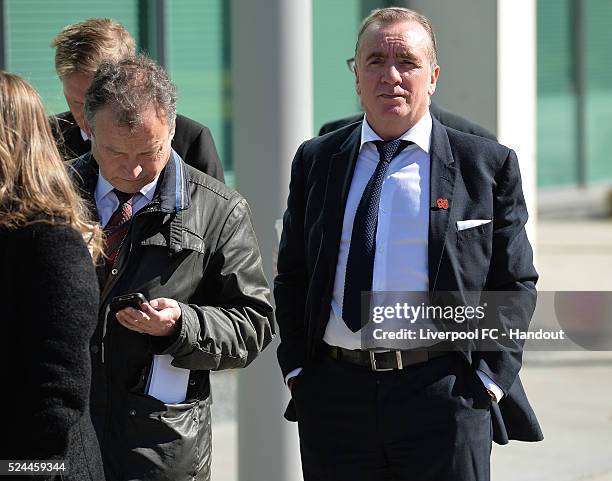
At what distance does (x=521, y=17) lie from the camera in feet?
27.1

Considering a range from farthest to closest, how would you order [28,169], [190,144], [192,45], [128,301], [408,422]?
[192,45] < [190,144] < [408,422] < [128,301] < [28,169]

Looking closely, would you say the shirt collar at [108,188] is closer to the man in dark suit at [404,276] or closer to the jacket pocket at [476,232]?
the man in dark suit at [404,276]

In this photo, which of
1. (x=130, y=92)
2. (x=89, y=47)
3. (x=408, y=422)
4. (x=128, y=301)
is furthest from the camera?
(x=89, y=47)

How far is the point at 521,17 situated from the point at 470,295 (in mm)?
A: 5102

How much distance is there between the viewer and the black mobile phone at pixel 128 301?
3.20 m

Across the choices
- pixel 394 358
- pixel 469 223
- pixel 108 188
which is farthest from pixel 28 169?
pixel 469 223

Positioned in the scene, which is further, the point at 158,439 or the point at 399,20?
the point at 399,20

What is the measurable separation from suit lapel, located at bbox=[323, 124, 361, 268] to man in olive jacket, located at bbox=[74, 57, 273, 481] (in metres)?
0.25

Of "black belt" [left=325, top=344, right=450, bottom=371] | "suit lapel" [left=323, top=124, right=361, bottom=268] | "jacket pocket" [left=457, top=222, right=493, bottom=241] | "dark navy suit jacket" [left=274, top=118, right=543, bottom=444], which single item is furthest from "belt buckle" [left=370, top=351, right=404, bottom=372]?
"jacket pocket" [left=457, top=222, right=493, bottom=241]

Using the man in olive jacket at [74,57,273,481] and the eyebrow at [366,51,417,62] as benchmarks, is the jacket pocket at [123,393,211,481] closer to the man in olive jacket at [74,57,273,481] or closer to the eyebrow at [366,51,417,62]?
the man in olive jacket at [74,57,273,481]

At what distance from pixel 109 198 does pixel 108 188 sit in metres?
0.03

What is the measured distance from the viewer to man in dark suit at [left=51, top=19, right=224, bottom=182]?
4195 mm

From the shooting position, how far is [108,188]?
11.7 feet

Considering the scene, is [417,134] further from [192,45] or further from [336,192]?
[192,45]
